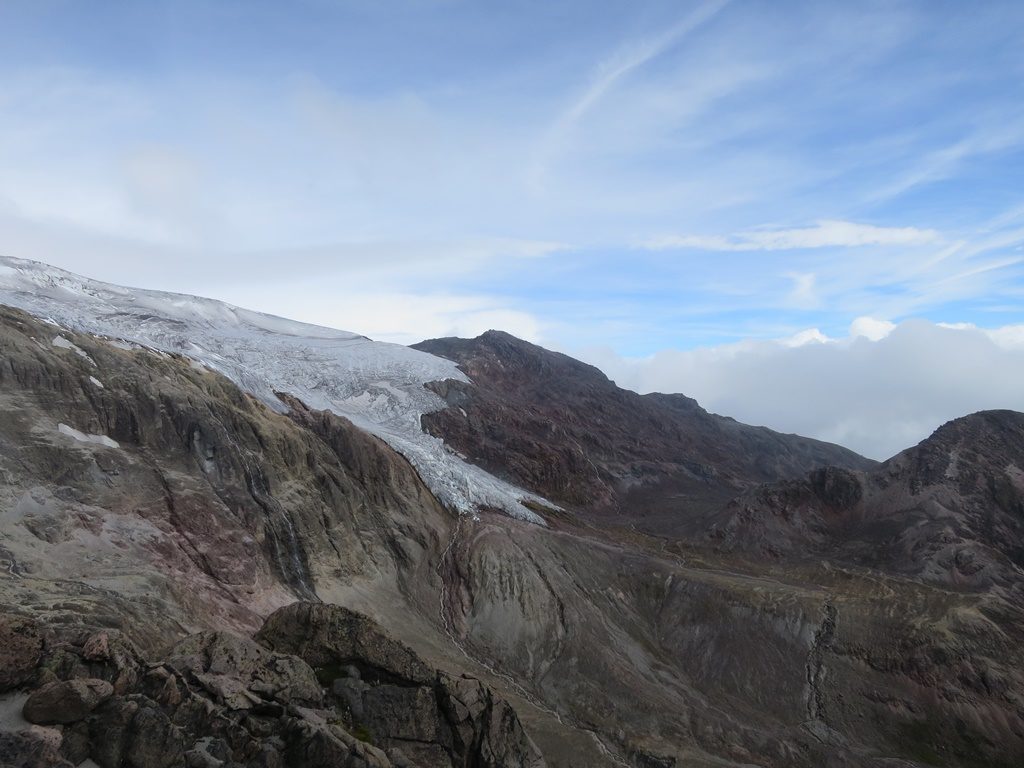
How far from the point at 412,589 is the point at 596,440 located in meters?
74.9

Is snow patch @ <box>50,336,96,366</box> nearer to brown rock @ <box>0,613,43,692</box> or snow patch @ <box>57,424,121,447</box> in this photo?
snow patch @ <box>57,424,121,447</box>

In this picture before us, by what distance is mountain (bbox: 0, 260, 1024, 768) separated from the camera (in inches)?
773

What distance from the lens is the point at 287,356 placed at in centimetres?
10250

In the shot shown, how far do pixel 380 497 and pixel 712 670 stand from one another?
3529 cm

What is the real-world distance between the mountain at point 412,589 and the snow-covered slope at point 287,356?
2.56ft

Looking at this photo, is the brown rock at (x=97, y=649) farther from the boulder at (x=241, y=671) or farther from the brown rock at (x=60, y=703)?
the boulder at (x=241, y=671)

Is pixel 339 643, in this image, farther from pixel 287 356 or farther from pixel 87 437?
pixel 287 356

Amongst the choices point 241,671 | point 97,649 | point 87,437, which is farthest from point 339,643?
point 87,437

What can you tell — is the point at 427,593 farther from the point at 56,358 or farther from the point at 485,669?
the point at 56,358

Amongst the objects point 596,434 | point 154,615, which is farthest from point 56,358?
point 596,434

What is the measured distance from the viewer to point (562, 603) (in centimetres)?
6034

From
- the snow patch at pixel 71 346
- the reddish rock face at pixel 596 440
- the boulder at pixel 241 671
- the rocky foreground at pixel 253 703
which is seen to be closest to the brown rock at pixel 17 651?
the rocky foreground at pixel 253 703

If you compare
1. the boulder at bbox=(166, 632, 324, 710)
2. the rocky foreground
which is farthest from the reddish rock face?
the boulder at bbox=(166, 632, 324, 710)

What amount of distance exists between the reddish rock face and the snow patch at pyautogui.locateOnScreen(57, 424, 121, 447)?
5878 centimetres
